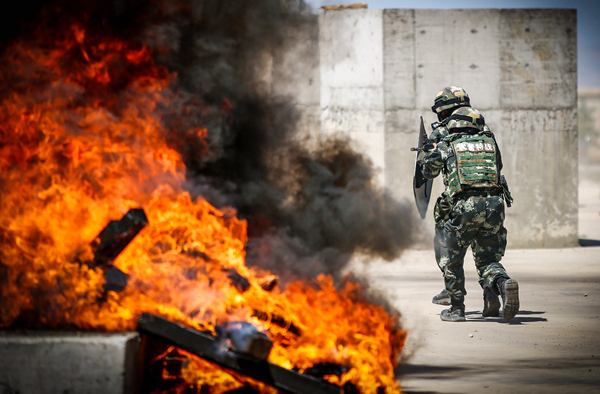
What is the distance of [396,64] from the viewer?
43.2 feet

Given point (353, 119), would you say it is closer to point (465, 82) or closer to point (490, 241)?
point (465, 82)

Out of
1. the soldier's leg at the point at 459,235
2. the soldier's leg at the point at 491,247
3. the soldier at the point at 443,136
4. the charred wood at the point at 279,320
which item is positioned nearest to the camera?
the charred wood at the point at 279,320

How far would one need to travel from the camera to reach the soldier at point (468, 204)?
6215mm

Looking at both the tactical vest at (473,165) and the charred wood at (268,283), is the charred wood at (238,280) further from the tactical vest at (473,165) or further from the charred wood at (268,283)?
the tactical vest at (473,165)

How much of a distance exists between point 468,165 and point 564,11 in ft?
27.7

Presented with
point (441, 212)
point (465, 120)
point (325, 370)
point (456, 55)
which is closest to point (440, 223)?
point (441, 212)

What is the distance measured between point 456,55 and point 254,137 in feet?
28.6

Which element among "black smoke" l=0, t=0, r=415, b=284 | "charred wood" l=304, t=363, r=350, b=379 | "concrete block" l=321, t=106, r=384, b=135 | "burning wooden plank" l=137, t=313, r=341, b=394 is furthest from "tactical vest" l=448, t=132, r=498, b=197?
"concrete block" l=321, t=106, r=384, b=135

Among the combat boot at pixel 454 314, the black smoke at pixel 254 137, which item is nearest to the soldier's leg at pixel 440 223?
the combat boot at pixel 454 314

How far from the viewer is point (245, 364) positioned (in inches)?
136

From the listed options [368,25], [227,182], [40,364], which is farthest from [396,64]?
[40,364]

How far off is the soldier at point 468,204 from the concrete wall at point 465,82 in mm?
6684

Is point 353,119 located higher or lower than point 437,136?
higher

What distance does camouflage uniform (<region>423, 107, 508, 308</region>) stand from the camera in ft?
20.4
